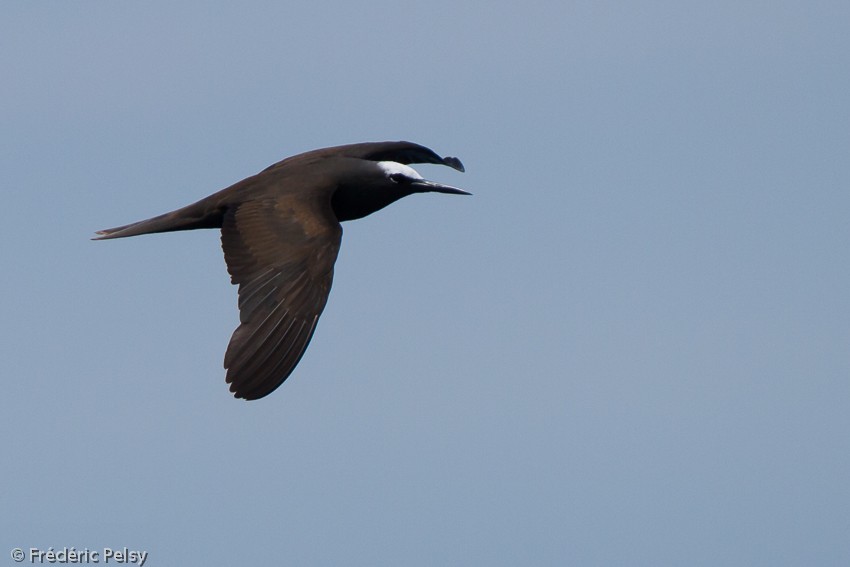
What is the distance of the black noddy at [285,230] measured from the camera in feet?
41.4

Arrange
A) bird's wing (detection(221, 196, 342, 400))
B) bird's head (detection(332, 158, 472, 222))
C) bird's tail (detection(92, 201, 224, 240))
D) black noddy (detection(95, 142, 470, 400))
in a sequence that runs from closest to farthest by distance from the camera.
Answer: bird's wing (detection(221, 196, 342, 400)) → black noddy (detection(95, 142, 470, 400)) → bird's tail (detection(92, 201, 224, 240)) → bird's head (detection(332, 158, 472, 222))

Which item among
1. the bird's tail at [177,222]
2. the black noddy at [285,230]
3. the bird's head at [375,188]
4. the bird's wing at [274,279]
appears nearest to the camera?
the bird's wing at [274,279]

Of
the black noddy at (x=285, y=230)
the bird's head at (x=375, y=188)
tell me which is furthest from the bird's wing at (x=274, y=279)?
the bird's head at (x=375, y=188)

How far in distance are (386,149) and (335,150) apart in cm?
50

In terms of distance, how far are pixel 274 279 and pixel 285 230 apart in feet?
1.70

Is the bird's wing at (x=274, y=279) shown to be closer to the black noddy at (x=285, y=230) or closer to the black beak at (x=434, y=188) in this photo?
the black noddy at (x=285, y=230)

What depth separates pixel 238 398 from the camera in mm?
12289

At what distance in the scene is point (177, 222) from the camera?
14.4 meters

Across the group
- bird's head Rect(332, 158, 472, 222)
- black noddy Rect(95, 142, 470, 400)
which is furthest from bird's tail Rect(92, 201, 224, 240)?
bird's head Rect(332, 158, 472, 222)

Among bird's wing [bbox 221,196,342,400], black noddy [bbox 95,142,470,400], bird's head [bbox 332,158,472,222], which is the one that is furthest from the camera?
bird's head [bbox 332,158,472,222]

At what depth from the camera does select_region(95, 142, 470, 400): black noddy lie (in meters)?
12.6

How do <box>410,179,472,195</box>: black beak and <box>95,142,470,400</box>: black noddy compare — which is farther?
<box>410,179,472,195</box>: black beak

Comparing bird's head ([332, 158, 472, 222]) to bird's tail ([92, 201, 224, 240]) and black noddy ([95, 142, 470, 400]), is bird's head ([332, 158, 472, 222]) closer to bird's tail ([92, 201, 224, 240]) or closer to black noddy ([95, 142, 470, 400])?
black noddy ([95, 142, 470, 400])

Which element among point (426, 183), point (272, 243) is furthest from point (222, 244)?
point (426, 183)
